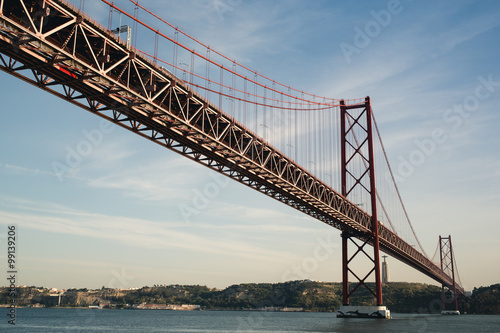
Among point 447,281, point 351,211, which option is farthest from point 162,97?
point 447,281

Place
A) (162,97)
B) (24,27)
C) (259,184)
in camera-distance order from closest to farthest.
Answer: (24,27) < (162,97) < (259,184)

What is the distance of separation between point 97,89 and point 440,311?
5728 inches

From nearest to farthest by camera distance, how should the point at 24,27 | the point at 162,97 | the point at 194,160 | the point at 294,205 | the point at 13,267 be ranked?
the point at 24,27 → the point at 13,267 → the point at 162,97 → the point at 194,160 → the point at 294,205

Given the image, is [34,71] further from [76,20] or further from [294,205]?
[294,205]

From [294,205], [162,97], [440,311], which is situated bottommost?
[440,311]

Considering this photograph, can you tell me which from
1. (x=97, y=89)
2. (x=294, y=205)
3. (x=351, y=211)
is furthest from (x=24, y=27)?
(x=351, y=211)

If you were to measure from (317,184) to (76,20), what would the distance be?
108ft

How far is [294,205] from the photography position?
49.0m

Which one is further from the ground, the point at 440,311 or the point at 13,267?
the point at 13,267

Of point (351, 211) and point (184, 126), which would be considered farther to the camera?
point (351, 211)

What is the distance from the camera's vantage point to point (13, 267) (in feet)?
74.6

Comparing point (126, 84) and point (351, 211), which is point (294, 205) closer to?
point (351, 211)

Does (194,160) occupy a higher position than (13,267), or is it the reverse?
(194,160)

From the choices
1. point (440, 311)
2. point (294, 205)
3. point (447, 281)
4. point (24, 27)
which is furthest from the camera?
point (440, 311)
